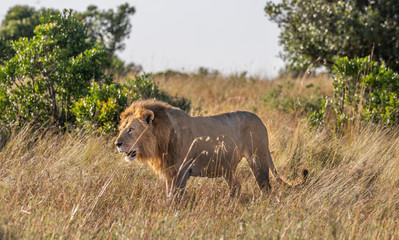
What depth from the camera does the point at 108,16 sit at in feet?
58.2

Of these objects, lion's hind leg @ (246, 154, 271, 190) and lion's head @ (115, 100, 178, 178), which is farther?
lion's hind leg @ (246, 154, 271, 190)

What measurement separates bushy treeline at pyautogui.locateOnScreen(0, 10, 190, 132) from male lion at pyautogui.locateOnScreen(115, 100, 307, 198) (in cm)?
274

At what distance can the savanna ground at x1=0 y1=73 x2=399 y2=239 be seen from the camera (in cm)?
427

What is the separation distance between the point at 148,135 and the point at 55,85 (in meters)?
4.35

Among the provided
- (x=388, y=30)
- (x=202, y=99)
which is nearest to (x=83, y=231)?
(x=202, y=99)

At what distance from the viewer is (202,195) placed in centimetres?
537

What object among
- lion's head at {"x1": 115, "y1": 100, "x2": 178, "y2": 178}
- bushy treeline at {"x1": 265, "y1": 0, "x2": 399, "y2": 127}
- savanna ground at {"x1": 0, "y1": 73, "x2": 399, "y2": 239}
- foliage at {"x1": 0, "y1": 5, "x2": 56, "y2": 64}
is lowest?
savanna ground at {"x1": 0, "y1": 73, "x2": 399, "y2": 239}

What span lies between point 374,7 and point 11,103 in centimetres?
936

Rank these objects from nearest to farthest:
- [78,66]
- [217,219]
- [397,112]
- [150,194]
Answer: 1. [217,219]
2. [150,194]
3. [78,66]
4. [397,112]

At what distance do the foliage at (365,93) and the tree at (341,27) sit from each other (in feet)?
9.21

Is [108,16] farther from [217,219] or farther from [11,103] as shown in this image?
[217,219]

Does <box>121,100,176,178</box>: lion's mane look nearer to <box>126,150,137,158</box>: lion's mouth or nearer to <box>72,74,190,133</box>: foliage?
<box>126,150,137,158</box>: lion's mouth

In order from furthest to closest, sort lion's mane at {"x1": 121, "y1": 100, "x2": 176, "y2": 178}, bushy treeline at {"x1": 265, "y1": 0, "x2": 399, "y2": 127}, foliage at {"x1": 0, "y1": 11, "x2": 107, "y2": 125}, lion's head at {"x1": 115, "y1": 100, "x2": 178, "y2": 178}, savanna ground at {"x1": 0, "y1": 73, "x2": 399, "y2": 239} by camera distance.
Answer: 1. bushy treeline at {"x1": 265, "y1": 0, "x2": 399, "y2": 127}
2. foliage at {"x1": 0, "y1": 11, "x2": 107, "y2": 125}
3. lion's mane at {"x1": 121, "y1": 100, "x2": 176, "y2": 178}
4. lion's head at {"x1": 115, "y1": 100, "x2": 178, "y2": 178}
5. savanna ground at {"x1": 0, "y1": 73, "x2": 399, "y2": 239}

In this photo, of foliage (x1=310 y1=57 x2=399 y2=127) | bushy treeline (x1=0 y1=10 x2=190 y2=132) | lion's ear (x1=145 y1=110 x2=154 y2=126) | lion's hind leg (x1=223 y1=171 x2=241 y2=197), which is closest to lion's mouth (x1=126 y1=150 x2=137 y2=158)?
lion's ear (x1=145 y1=110 x2=154 y2=126)
